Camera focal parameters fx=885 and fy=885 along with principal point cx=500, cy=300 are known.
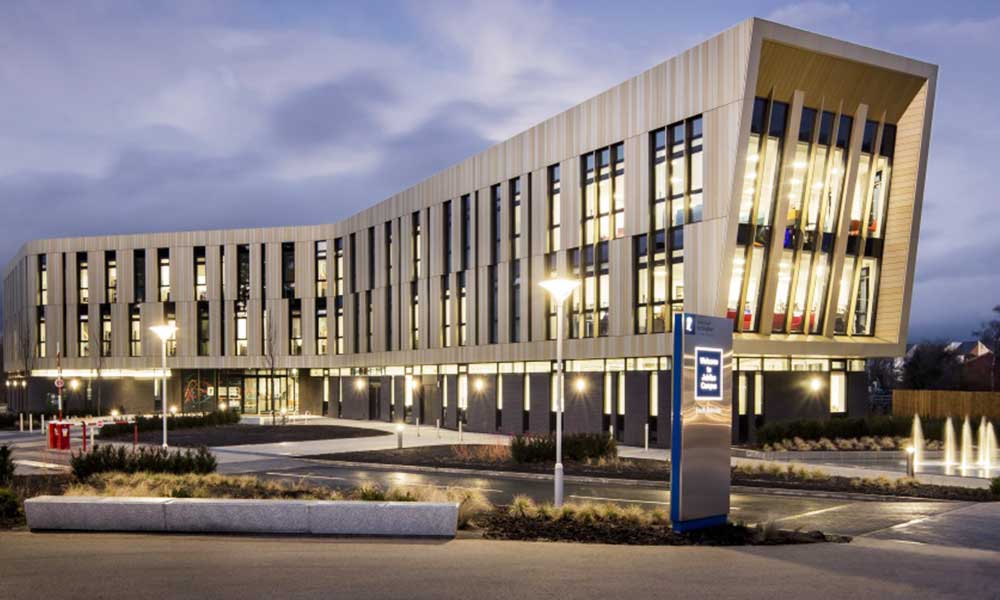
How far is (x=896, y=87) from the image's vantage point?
35781 millimetres

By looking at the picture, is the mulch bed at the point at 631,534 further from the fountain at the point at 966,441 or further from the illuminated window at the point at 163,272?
the illuminated window at the point at 163,272

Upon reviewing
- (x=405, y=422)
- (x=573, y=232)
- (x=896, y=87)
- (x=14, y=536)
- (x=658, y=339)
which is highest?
(x=896, y=87)

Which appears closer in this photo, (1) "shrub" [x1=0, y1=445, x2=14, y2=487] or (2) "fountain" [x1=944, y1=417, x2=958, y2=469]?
(1) "shrub" [x1=0, y1=445, x2=14, y2=487]

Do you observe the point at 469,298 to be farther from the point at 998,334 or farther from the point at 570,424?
the point at 998,334

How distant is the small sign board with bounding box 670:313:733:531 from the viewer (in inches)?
547

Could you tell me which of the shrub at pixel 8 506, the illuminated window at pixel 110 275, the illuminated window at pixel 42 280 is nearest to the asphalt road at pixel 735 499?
the shrub at pixel 8 506

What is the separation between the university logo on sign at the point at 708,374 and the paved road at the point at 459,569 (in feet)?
8.56

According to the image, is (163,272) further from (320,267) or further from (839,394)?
(839,394)

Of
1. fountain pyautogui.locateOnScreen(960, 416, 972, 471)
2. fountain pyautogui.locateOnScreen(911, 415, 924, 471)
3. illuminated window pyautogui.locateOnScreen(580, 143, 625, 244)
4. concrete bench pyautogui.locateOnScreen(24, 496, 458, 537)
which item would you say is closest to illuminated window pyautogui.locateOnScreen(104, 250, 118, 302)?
illuminated window pyautogui.locateOnScreen(580, 143, 625, 244)

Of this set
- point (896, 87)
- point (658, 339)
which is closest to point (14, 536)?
point (658, 339)

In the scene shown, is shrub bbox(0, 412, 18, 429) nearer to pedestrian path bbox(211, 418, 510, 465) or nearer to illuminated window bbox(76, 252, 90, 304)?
illuminated window bbox(76, 252, 90, 304)

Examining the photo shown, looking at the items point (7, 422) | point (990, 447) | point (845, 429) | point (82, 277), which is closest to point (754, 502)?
point (845, 429)

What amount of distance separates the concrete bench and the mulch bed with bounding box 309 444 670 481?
11.9 m

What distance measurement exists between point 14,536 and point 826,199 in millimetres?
31098
